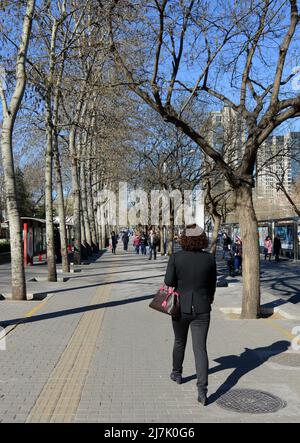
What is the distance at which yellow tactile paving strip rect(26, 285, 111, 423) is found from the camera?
4694 millimetres

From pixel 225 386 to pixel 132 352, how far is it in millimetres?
1938

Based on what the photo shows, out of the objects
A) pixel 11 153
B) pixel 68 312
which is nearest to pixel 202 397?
pixel 68 312

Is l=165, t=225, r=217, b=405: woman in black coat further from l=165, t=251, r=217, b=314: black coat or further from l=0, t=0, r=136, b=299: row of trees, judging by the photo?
l=0, t=0, r=136, b=299: row of trees

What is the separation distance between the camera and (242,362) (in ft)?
21.9

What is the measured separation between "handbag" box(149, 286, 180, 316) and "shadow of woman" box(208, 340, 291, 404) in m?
0.96

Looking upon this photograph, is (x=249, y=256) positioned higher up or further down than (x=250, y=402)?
higher up

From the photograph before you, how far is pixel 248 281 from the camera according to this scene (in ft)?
32.6

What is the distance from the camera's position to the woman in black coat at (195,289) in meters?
5.18

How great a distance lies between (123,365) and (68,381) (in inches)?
38.0

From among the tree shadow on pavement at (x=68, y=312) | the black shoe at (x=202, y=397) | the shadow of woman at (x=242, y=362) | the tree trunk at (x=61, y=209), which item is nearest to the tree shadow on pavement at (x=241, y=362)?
the shadow of woman at (x=242, y=362)

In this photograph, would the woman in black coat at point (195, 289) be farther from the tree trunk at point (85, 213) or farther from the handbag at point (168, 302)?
the tree trunk at point (85, 213)

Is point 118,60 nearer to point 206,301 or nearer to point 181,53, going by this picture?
point 181,53

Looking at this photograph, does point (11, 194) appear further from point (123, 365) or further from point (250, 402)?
point (250, 402)
